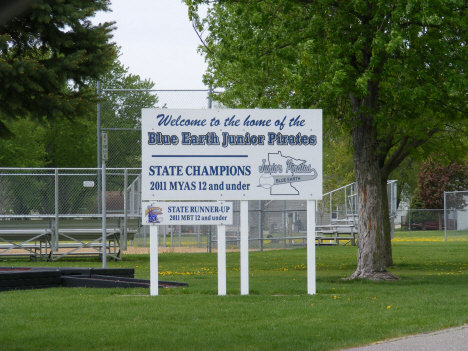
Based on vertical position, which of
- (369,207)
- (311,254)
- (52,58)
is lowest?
(311,254)

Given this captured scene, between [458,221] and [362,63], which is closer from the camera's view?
[362,63]

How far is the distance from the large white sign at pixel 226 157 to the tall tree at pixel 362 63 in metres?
2.23

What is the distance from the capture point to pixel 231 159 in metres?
10.6

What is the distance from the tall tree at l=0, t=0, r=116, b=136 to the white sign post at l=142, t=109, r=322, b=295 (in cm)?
226

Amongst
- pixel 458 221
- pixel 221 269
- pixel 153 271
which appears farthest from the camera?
pixel 458 221

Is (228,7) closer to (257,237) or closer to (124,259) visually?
(124,259)

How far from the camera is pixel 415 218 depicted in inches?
2146

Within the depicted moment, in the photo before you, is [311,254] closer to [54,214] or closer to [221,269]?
[221,269]

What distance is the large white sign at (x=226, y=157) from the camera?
10461 mm

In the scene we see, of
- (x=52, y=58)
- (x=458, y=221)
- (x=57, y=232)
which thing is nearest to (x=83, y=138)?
(x=458, y=221)

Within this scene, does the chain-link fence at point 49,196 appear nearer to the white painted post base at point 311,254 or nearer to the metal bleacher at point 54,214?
the metal bleacher at point 54,214

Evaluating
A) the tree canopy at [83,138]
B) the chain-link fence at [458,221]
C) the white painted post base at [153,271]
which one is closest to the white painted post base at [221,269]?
the white painted post base at [153,271]

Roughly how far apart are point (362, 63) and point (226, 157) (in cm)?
497

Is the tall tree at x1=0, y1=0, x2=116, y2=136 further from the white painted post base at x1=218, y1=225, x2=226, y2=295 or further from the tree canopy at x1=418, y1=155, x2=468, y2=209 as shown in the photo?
the tree canopy at x1=418, y1=155, x2=468, y2=209
